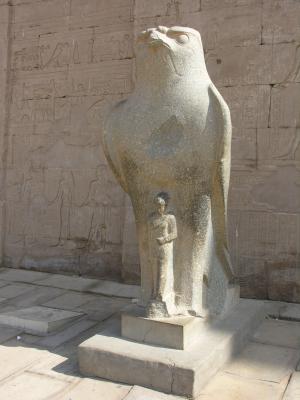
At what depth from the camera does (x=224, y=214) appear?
325cm

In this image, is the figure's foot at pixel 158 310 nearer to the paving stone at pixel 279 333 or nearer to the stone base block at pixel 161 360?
the stone base block at pixel 161 360

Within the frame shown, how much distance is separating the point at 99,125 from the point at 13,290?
89.8 inches

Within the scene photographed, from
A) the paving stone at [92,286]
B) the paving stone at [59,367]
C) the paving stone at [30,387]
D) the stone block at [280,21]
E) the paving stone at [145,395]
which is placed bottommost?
the paving stone at [30,387]

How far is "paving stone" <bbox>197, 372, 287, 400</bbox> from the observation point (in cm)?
279

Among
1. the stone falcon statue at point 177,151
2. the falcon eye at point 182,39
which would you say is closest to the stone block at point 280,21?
the stone falcon statue at point 177,151

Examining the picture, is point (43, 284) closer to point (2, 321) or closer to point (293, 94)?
point (2, 321)

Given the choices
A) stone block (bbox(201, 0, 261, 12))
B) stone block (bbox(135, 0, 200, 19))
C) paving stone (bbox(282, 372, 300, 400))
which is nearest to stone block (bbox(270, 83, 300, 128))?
stone block (bbox(201, 0, 261, 12))

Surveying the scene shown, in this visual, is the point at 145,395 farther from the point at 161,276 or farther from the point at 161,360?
the point at 161,276

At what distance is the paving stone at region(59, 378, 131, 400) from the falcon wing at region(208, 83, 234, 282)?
4.00ft

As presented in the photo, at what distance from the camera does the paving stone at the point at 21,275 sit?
5730mm

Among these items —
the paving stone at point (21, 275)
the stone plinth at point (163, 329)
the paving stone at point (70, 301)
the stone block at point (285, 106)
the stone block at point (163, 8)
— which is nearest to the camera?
the stone plinth at point (163, 329)

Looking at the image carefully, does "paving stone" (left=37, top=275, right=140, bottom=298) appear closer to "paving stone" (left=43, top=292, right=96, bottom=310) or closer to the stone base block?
"paving stone" (left=43, top=292, right=96, bottom=310)

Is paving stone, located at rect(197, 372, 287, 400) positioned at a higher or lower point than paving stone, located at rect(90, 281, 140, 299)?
lower

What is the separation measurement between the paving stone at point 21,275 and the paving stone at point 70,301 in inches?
34.5
